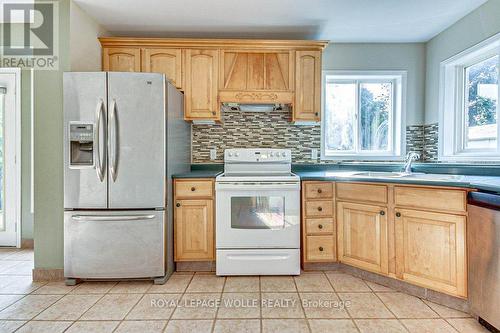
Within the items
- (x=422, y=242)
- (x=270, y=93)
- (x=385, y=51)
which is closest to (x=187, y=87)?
(x=270, y=93)

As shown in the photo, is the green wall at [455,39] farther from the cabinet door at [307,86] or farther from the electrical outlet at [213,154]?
the electrical outlet at [213,154]

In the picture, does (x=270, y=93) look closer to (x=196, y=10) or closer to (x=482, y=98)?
(x=196, y=10)

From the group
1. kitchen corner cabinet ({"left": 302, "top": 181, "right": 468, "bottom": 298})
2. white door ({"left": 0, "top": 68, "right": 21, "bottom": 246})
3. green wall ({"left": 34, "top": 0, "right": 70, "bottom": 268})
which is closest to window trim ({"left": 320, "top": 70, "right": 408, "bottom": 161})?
kitchen corner cabinet ({"left": 302, "top": 181, "right": 468, "bottom": 298})

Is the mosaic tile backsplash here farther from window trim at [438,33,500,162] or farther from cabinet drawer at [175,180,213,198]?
window trim at [438,33,500,162]

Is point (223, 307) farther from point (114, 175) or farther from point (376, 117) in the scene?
point (376, 117)

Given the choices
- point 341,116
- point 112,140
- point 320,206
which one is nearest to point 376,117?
point 341,116

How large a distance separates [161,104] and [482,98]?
2906 mm

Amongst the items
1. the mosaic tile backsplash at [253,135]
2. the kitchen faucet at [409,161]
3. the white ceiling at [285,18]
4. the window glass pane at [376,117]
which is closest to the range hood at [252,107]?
the mosaic tile backsplash at [253,135]

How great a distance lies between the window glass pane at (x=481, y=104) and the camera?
244cm

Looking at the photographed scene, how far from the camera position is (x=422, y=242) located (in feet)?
6.48

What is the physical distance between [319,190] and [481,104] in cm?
172

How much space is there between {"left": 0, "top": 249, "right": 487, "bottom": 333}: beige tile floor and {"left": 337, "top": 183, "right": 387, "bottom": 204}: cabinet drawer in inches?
27.6

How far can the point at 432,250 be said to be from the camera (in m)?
1.93

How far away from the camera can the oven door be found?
243 centimetres
